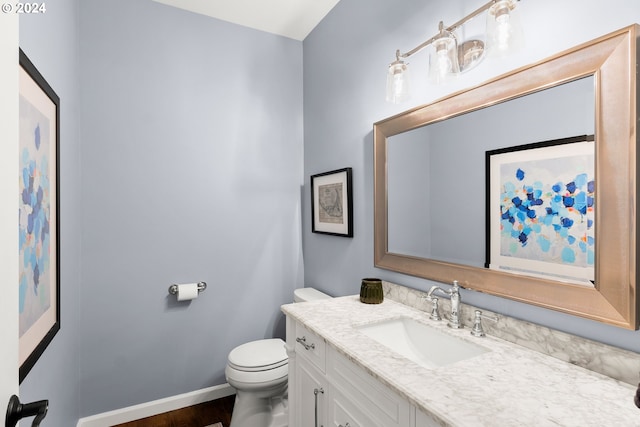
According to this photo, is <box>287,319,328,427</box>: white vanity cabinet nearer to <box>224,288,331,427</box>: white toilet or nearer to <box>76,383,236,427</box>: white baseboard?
<box>224,288,331,427</box>: white toilet

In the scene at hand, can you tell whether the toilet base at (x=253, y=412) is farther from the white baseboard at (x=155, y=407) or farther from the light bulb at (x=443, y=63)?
the light bulb at (x=443, y=63)

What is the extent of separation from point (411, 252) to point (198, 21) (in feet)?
6.81

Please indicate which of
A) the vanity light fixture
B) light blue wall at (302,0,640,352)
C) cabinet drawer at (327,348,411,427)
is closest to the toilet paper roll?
light blue wall at (302,0,640,352)

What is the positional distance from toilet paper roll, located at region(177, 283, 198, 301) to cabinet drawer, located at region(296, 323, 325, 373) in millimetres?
1008

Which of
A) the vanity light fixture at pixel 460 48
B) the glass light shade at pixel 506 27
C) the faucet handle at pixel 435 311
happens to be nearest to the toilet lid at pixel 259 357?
the faucet handle at pixel 435 311

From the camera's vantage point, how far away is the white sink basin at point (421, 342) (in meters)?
1.19

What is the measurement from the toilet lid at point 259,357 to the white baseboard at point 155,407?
0.55 metres

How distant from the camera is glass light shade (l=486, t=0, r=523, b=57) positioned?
3.48 feet

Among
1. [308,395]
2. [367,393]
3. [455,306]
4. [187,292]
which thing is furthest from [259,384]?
[455,306]

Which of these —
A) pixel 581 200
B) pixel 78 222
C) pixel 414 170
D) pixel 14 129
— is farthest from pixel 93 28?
pixel 581 200

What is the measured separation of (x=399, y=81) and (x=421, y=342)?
3.69 ft

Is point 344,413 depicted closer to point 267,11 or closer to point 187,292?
point 187,292

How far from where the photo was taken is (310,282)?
253 cm

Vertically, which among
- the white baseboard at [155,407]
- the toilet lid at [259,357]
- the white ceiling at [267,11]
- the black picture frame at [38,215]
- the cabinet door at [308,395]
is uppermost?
the white ceiling at [267,11]
